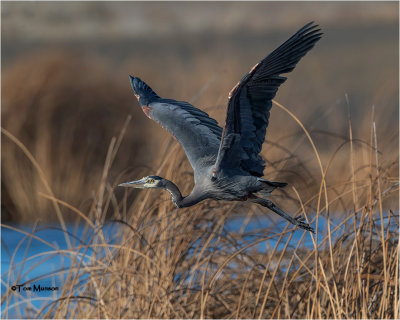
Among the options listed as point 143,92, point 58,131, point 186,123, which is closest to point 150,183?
point 186,123

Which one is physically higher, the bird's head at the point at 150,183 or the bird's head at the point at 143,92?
the bird's head at the point at 143,92

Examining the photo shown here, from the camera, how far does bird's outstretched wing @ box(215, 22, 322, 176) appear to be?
1378 mm

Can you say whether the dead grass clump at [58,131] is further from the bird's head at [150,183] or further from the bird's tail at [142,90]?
the bird's head at [150,183]

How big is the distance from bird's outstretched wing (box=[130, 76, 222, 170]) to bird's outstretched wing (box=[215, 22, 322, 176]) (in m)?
0.07

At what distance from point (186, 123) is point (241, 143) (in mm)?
255

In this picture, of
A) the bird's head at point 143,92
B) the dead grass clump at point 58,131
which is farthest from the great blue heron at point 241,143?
the dead grass clump at point 58,131

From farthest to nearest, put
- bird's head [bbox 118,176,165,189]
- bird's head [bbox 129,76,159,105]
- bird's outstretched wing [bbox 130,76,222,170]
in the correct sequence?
bird's head [bbox 129,76,159,105] → bird's outstretched wing [bbox 130,76,222,170] → bird's head [bbox 118,176,165,189]

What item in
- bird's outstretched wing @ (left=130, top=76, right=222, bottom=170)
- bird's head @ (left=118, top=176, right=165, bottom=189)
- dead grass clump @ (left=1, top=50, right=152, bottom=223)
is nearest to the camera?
bird's head @ (left=118, top=176, right=165, bottom=189)

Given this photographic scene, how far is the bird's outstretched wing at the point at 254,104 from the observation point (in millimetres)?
1378

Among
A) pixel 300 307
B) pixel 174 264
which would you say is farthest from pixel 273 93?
pixel 300 307

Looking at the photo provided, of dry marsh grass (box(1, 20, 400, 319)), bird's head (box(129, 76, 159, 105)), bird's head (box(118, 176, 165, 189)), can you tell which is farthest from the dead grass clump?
bird's head (box(118, 176, 165, 189))

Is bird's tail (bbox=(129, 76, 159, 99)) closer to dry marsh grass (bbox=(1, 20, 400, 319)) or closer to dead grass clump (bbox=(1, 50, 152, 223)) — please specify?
dry marsh grass (bbox=(1, 20, 400, 319))

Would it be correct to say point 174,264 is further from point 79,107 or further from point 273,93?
point 79,107

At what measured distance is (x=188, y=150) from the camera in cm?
151
